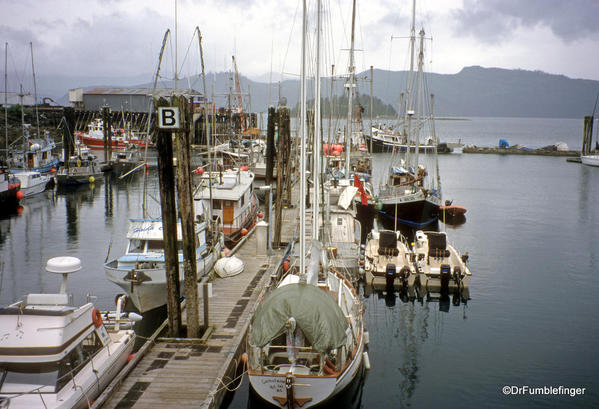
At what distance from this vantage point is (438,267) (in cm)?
2372

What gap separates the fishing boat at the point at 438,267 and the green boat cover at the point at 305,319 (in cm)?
1271

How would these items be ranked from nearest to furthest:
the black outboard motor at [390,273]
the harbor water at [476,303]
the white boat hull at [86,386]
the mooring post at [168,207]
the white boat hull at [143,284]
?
the white boat hull at [86,386], the mooring post at [168,207], the harbor water at [476,303], the white boat hull at [143,284], the black outboard motor at [390,273]

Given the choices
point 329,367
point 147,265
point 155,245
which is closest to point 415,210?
point 155,245

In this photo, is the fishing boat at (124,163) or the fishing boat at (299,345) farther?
the fishing boat at (124,163)

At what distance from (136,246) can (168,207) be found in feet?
26.8

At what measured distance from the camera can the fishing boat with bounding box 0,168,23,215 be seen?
4162 cm

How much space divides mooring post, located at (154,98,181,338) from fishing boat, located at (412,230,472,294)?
13.2 meters

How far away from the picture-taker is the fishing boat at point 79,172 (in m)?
55.1

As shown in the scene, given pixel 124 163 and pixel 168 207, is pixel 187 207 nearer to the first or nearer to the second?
pixel 168 207

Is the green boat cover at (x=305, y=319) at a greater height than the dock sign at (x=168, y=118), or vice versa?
the dock sign at (x=168, y=118)

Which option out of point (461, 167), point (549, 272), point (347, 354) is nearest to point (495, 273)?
point (549, 272)

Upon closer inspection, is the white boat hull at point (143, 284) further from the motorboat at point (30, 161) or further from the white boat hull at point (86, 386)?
the motorboat at point (30, 161)

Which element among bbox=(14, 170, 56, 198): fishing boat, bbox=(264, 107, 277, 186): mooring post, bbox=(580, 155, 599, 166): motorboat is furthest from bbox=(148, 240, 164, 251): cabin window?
bbox=(580, 155, 599, 166): motorboat

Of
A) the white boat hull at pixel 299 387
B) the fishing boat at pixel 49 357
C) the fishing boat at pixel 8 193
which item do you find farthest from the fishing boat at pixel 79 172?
the white boat hull at pixel 299 387
